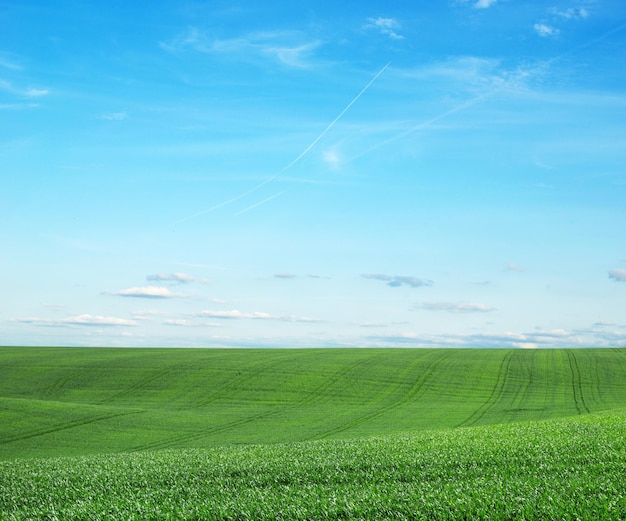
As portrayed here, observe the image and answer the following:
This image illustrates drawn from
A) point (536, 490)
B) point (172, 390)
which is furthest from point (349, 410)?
point (536, 490)

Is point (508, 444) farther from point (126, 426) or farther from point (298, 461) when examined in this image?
point (126, 426)

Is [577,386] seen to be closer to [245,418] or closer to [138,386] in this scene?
[245,418]

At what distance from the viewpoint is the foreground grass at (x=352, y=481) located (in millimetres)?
11469

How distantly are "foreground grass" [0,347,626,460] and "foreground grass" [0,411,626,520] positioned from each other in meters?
10.7

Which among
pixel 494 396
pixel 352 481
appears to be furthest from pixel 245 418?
pixel 352 481

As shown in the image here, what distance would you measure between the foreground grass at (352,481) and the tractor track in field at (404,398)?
13.6 meters

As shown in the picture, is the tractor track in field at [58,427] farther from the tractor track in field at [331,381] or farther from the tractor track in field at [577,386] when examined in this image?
the tractor track in field at [577,386]

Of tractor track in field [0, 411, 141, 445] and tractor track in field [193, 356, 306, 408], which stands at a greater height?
tractor track in field [193, 356, 306, 408]

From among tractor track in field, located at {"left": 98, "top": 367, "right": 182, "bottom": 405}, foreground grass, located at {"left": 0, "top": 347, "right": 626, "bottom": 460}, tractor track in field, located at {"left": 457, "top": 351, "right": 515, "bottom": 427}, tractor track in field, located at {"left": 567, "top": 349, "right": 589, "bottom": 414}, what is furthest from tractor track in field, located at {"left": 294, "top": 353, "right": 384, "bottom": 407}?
tractor track in field, located at {"left": 567, "top": 349, "right": 589, "bottom": 414}

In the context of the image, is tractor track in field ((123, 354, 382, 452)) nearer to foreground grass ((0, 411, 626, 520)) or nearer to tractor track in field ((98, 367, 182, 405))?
tractor track in field ((98, 367, 182, 405))

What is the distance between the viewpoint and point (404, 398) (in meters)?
45.6

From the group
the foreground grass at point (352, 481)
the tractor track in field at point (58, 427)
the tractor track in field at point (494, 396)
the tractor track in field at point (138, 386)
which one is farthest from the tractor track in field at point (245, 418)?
the tractor track in field at point (494, 396)

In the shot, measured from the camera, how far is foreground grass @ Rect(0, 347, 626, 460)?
106 feet

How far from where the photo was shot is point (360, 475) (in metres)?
14.7
